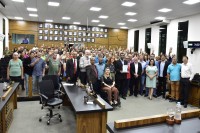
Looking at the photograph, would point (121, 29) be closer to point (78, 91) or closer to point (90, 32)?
point (90, 32)

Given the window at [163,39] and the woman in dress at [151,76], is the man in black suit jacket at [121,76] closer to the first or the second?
the woman in dress at [151,76]

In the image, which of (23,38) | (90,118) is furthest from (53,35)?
(90,118)

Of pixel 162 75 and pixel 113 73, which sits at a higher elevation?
pixel 113 73

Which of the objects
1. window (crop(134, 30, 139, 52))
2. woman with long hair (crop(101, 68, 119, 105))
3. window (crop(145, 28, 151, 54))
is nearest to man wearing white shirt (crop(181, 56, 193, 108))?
woman with long hair (crop(101, 68, 119, 105))

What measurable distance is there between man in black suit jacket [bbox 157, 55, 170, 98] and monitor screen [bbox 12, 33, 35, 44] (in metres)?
11.1

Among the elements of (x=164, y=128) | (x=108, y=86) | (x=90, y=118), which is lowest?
(x=90, y=118)

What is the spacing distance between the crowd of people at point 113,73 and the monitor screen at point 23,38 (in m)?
8.41

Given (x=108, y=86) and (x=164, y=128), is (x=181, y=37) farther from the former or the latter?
(x=164, y=128)

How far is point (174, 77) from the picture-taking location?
636cm

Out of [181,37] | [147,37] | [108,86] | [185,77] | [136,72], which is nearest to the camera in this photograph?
[108,86]

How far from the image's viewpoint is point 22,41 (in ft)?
47.7

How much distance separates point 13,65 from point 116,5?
514 centimetres

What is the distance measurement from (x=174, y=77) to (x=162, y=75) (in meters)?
0.76

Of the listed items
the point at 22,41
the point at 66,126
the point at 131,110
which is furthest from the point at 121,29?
the point at 66,126
